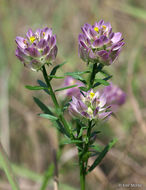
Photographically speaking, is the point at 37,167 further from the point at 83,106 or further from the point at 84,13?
the point at 84,13

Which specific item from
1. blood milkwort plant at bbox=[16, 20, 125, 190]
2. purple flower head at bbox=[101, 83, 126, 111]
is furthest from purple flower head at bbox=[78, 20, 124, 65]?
purple flower head at bbox=[101, 83, 126, 111]

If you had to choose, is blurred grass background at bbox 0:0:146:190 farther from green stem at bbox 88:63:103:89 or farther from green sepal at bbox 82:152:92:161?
green stem at bbox 88:63:103:89

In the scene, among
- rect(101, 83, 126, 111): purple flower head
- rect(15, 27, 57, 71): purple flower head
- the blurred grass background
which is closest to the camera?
rect(15, 27, 57, 71): purple flower head

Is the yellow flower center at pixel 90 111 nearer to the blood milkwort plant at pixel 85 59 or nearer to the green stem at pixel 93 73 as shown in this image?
the blood milkwort plant at pixel 85 59

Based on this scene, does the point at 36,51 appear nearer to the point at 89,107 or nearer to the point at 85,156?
the point at 89,107

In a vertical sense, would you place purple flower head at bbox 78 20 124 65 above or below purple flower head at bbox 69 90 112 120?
above

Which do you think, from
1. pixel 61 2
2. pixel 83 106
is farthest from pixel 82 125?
pixel 61 2

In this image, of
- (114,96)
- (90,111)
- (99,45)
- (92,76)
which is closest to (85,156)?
(90,111)
